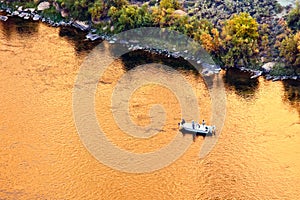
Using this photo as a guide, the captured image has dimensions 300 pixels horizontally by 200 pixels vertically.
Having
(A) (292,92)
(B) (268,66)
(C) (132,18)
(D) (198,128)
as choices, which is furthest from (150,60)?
(A) (292,92)

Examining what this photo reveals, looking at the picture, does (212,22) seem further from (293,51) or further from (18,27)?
(18,27)

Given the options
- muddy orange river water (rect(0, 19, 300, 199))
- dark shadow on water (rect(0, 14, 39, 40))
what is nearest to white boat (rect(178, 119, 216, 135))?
Answer: muddy orange river water (rect(0, 19, 300, 199))

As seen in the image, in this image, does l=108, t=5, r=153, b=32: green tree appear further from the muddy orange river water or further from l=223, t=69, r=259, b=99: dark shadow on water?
l=223, t=69, r=259, b=99: dark shadow on water

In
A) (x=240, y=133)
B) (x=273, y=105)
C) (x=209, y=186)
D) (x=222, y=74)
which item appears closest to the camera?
(x=209, y=186)

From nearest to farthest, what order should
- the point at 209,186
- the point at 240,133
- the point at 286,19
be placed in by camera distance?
the point at 209,186, the point at 240,133, the point at 286,19

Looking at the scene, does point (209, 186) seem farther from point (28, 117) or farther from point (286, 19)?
point (286, 19)

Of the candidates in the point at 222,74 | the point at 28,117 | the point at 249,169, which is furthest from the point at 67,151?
the point at 222,74

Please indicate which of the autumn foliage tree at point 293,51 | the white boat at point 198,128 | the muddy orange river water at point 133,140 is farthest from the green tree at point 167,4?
the white boat at point 198,128

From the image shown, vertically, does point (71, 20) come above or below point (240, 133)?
above
